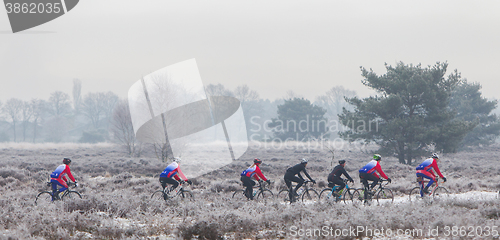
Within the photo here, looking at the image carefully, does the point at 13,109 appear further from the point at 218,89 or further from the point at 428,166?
the point at 428,166

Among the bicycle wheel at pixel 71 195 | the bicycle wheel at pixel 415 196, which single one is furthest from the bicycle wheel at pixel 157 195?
the bicycle wheel at pixel 415 196

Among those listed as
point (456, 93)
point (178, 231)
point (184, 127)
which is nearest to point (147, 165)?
point (184, 127)

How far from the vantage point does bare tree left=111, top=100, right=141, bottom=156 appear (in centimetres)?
3356

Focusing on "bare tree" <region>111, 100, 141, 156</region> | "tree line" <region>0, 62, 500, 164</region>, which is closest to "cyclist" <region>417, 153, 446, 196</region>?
"tree line" <region>0, 62, 500, 164</region>

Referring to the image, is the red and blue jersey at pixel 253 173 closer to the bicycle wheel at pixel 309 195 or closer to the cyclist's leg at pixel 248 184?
the cyclist's leg at pixel 248 184

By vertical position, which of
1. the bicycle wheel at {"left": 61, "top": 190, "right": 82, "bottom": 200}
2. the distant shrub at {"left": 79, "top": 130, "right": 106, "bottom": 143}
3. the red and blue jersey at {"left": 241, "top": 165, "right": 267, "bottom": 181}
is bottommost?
the bicycle wheel at {"left": 61, "top": 190, "right": 82, "bottom": 200}

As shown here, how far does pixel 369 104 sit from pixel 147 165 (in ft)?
53.5

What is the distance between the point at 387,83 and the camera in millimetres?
25703

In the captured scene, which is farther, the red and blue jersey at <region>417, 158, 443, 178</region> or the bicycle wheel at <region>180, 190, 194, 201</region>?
the red and blue jersey at <region>417, 158, 443, 178</region>

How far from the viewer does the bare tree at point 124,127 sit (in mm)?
33562

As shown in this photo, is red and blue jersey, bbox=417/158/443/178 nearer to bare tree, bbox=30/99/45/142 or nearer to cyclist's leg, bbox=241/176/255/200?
cyclist's leg, bbox=241/176/255/200

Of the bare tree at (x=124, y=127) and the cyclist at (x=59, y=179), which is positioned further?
the bare tree at (x=124, y=127)

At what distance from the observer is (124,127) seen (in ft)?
111

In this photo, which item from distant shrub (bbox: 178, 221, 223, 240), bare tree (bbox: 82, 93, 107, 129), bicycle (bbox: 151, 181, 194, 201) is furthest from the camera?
bare tree (bbox: 82, 93, 107, 129)
